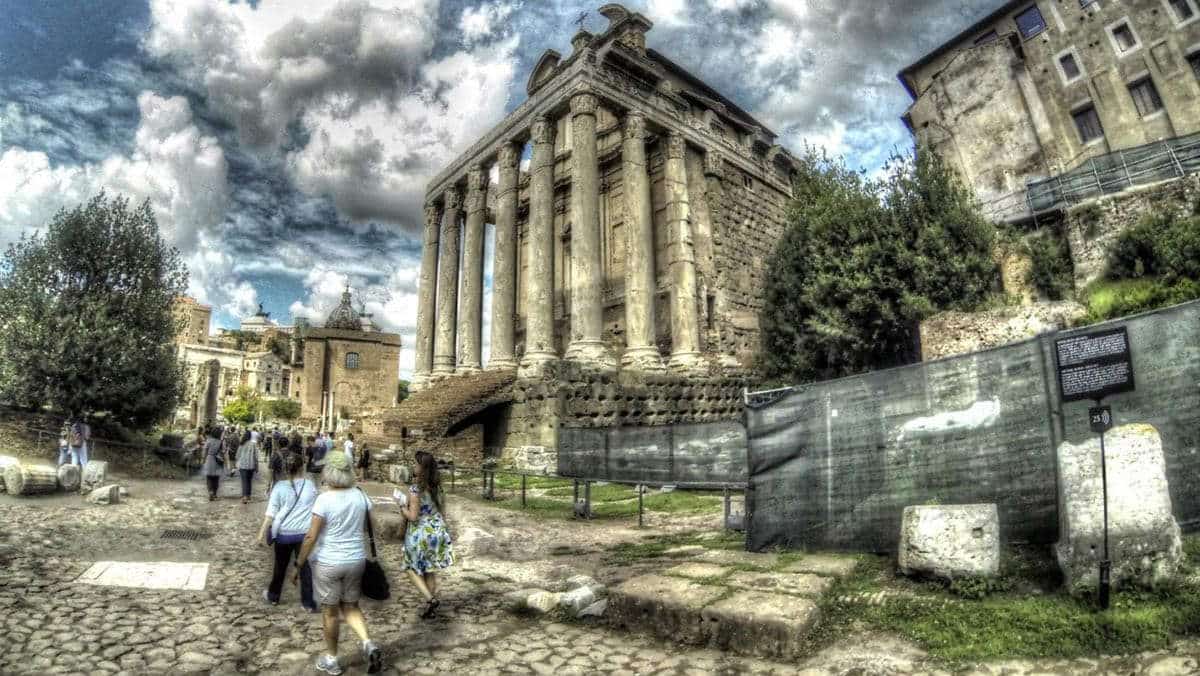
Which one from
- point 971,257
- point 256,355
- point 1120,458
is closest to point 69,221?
point 1120,458

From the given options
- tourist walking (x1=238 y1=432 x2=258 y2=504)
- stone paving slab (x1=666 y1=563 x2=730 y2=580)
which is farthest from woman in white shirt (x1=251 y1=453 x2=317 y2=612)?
tourist walking (x1=238 y1=432 x2=258 y2=504)

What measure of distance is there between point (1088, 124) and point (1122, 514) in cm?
2543

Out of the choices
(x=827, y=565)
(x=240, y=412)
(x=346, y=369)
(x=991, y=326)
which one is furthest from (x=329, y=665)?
(x=240, y=412)

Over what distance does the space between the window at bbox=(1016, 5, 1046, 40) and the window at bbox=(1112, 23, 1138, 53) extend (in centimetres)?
237

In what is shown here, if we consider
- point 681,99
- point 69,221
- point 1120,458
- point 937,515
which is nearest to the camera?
point 1120,458

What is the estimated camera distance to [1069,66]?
22.5m

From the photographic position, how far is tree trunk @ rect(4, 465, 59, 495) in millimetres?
10828

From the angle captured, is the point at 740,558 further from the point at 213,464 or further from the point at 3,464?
the point at 3,464

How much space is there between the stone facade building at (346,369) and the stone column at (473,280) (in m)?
22.3

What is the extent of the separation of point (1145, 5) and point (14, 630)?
104ft

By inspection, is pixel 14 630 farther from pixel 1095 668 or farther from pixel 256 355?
pixel 256 355

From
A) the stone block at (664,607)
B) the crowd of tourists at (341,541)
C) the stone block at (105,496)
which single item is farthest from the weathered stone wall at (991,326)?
the stone block at (105,496)

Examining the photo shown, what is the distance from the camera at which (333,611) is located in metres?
3.93

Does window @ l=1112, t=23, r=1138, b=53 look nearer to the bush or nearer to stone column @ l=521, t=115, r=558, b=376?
the bush
